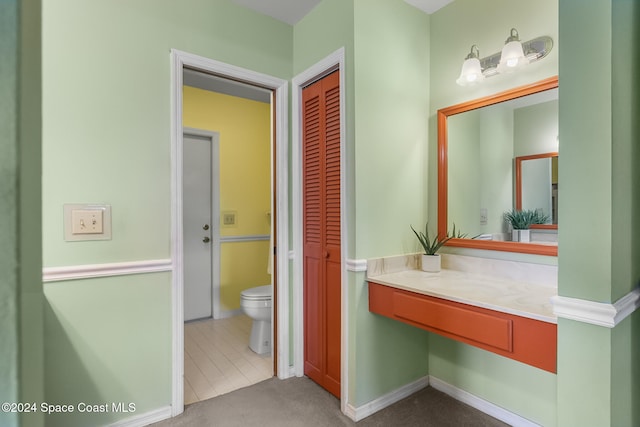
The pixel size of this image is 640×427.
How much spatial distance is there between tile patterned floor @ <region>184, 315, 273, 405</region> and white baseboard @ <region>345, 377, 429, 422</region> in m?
0.71

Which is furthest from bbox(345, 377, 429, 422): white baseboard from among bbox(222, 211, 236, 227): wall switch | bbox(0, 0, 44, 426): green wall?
bbox(222, 211, 236, 227): wall switch

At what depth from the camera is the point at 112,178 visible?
5.36ft

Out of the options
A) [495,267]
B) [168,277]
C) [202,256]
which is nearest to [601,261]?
[495,267]

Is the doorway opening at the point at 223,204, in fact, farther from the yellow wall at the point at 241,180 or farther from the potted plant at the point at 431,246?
the potted plant at the point at 431,246

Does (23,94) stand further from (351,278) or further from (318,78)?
(318,78)

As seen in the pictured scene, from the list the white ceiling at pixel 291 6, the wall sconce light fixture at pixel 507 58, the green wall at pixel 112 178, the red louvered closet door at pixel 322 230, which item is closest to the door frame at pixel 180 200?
the green wall at pixel 112 178

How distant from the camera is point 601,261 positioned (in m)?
0.95

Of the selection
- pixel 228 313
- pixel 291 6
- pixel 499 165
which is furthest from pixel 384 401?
pixel 291 6

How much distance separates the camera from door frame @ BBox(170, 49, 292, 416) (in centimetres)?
179

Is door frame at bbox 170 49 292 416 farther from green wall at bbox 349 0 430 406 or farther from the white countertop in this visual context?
the white countertop

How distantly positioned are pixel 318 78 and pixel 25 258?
6.53 feet

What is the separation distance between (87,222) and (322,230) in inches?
49.7

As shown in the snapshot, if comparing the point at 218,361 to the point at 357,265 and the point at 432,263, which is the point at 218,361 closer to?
the point at 357,265

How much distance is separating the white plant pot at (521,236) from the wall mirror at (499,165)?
0.07 feet
